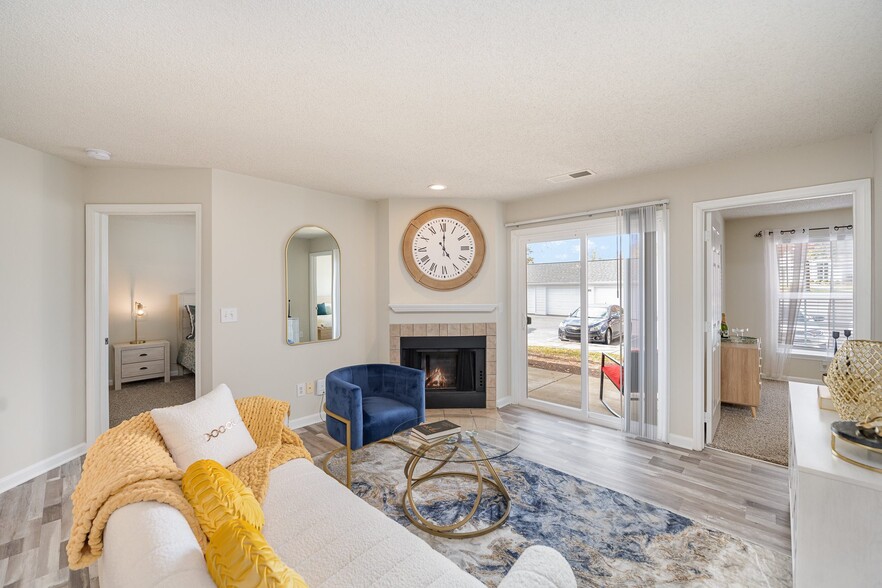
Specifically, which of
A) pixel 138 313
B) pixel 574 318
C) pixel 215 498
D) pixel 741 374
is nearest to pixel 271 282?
pixel 215 498

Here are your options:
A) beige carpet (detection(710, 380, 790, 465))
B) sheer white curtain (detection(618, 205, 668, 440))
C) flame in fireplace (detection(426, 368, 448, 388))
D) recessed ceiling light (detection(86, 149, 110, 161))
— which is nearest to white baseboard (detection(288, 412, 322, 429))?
flame in fireplace (detection(426, 368, 448, 388))

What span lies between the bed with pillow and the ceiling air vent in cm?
518

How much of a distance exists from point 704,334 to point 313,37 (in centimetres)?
341

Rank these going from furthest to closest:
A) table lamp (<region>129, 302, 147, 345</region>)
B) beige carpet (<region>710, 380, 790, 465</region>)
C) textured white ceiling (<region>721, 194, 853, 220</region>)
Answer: table lamp (<region>129, 302, 147, 345</region>) → textured white ceiling (<region>721, 194, 853, 220</region>) → beige carpet (<region>710, 380, 790, 465</region>)

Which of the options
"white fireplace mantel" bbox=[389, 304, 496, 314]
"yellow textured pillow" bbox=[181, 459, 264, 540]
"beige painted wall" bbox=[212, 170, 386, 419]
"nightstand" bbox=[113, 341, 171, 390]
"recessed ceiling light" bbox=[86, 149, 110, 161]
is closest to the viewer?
"yellow textured pillow" bbox=[181, 459, 264, 540]

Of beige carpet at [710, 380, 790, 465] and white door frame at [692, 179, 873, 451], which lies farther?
beige carpet at [710, 380, 790, 465]

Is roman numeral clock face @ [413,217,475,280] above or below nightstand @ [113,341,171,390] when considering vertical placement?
above

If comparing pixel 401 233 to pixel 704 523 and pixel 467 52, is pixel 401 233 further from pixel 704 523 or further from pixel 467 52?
pixel 704 523

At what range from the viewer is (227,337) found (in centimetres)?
332

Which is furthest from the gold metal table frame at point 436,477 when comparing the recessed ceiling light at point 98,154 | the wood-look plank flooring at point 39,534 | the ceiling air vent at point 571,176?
the recessed ceiling light at point 98,154

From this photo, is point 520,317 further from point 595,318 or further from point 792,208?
point 792,208

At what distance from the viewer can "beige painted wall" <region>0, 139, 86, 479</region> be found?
8.80 feet

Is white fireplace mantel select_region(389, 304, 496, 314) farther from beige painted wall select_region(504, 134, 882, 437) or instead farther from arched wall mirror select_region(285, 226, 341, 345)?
beige painted wall select_region(504, 134, 882, 437)

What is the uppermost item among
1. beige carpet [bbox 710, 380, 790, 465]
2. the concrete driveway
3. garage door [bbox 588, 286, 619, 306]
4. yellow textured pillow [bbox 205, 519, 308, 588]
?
garage door [bbox 588, 286, 619, 306]
